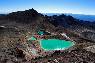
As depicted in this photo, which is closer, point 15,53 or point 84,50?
point 15,53

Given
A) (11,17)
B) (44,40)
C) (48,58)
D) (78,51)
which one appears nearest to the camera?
(48,58)

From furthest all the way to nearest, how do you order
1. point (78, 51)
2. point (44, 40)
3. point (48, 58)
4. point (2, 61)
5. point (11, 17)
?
1. point (11, 17)
2. point (44, 40)
3. point (78, 51)
4. point (48, 58)
5. point (2, 61)

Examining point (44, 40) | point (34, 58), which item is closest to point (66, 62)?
point (34, 58)

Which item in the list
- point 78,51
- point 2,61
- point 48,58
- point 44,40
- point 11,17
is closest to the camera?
point 2,61

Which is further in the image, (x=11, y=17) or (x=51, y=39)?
(x=11, y=17)

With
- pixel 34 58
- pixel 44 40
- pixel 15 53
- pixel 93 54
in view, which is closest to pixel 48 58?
pixel 34 58

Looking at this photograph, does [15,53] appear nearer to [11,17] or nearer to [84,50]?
[84,50]

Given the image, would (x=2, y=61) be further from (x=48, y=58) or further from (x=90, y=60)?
(x=90, y=60)
